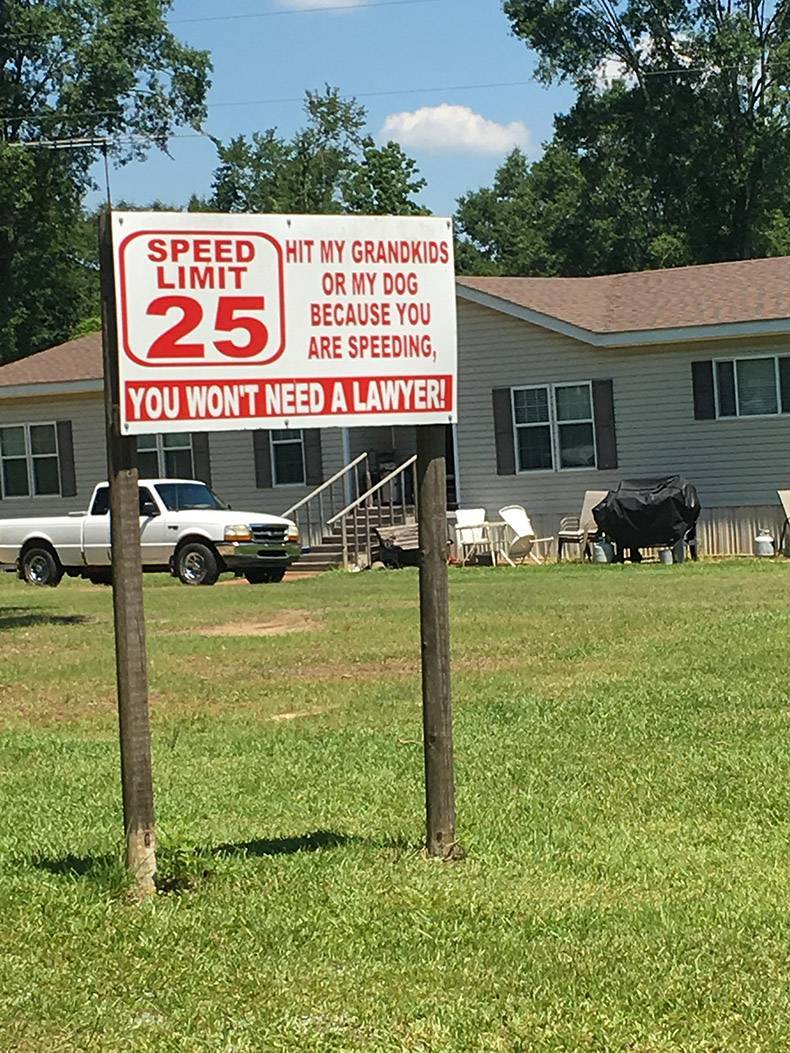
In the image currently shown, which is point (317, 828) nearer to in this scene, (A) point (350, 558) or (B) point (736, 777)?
(B) point (736, 777)

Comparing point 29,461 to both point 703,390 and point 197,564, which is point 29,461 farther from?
point 703,390

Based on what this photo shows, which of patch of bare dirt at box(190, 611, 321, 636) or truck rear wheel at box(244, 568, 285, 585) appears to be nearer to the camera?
patch of bare dirt at box(190, 611, 321, 636)

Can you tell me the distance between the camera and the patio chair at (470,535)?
94.5 ft

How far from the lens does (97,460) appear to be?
34.0 m

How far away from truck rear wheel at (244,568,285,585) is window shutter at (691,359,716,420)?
7.05 metres

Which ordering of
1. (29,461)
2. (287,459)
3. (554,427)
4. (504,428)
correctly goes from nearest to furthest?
1. (554,427)
2. (504,428)
3. (287,459)
4. (29,461)

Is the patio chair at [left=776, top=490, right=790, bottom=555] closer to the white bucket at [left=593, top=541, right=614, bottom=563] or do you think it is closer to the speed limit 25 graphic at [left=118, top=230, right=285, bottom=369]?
the white bucket at [left=593, top=541, right=614, bottom=563]

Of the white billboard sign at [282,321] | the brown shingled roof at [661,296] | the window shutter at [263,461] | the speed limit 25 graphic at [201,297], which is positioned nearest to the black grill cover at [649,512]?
the brown shingled roof at [661,296]

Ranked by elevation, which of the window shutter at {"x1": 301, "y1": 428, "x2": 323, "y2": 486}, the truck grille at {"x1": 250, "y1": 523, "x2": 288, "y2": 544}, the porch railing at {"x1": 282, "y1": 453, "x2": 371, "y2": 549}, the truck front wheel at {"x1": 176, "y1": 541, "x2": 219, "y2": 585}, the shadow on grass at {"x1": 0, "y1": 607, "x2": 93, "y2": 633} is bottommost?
the shadow on grass at {"x1": 0, "y1": 607, "x2": 93, "y2": 633}

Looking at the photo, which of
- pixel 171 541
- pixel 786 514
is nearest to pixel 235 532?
pixel 171 541

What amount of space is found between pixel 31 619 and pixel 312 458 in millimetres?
11664

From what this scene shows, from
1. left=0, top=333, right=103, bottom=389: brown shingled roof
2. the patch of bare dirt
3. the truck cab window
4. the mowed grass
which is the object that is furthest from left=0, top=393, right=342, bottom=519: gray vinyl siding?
the mowed grass

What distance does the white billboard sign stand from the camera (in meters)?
6.70

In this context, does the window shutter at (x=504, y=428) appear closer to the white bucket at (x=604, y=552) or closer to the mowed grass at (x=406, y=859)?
the white bucket at (x=604, y=552)
